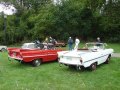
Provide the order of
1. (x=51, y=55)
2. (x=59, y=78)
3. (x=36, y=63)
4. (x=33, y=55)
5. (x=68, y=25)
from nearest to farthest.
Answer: (x=59, y=78) → (x=33, y=55) → (x=36, y=63) → (x=51, y=55) → (x=68, y=25)

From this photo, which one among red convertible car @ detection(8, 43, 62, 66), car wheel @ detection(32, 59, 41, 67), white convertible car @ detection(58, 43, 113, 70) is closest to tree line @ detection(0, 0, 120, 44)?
red convertible car @ detection(8, 43, 62, 66)

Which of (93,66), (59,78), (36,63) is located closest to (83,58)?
(93,66)

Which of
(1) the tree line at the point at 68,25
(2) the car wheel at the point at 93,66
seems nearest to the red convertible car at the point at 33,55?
(2) the car wheel at the point at 93,66

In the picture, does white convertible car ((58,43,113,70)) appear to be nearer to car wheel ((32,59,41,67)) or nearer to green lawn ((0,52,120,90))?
green lawn ((0,52,120,90))

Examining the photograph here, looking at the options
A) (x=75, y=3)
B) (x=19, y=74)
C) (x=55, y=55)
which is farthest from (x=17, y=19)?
(x=19, y=74)

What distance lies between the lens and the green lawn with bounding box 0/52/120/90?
956cm

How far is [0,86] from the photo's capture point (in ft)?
31.7

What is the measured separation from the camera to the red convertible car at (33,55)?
45.1 feet

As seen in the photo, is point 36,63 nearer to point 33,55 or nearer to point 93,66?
point 33,55

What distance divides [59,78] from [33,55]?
363cm

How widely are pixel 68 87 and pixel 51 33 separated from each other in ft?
93.4

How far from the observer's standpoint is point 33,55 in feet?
46.7

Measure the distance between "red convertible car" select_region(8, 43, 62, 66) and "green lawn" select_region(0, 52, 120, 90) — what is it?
1.79ft

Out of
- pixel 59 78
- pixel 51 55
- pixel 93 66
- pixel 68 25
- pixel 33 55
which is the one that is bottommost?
pixel 59 78
